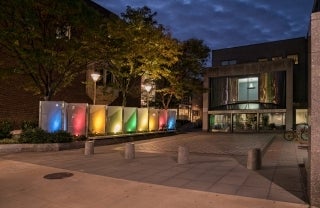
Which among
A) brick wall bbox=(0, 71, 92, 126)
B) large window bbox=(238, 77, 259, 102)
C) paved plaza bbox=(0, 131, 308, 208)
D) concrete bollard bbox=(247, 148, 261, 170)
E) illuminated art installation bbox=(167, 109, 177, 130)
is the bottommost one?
paved plaza bbox=(0, 131, 308, 208)

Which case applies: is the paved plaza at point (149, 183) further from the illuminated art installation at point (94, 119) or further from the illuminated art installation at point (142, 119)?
the illuminated art installation at point (142, 119)

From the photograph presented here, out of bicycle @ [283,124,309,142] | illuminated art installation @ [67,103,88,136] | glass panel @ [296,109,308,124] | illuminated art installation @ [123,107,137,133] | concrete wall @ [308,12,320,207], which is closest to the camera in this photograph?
concrete wall @ [308,12,320,207]

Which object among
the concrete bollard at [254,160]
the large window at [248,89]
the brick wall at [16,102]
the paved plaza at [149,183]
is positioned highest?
the large window at [248,89]

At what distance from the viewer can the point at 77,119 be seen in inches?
797

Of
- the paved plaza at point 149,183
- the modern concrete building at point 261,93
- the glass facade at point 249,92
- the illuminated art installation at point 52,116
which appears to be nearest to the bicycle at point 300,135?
the paved plaza at point 149,183

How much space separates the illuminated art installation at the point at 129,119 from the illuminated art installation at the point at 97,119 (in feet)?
7.84

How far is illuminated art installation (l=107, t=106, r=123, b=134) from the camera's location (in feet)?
75.8

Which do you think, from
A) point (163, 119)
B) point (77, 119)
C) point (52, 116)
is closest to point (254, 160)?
point (52, 116)

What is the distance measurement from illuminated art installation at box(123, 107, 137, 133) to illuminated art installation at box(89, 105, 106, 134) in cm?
239

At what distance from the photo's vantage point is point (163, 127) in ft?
103

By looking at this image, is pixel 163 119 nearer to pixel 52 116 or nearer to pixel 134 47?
pixel 134 47

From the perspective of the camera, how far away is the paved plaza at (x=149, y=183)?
7.35 metres

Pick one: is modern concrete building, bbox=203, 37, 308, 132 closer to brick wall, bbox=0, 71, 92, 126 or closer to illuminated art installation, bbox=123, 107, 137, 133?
illuminated art installation, bbox=123, 107, 137, 133

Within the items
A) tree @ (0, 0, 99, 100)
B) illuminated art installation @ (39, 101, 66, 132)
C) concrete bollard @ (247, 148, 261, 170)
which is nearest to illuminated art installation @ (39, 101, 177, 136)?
illuminated art installation @ (39, 101, 66, 132)
